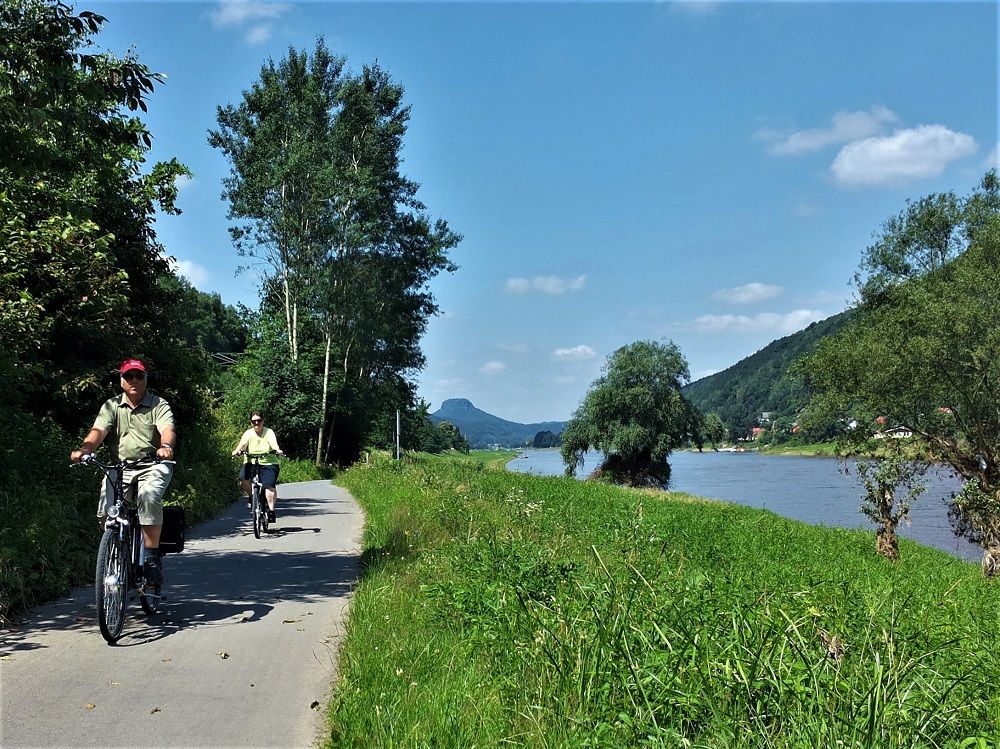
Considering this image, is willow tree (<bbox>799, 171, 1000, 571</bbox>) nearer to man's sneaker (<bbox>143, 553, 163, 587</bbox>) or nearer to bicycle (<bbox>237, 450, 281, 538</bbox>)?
bicycle (<bbox>237, 450, 281, 538</bbox>)

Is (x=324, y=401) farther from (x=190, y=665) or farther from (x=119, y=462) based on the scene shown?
(x=190, y=665)

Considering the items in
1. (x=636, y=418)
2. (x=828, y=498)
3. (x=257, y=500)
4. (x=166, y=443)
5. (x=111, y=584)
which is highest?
(x=636, y=418)

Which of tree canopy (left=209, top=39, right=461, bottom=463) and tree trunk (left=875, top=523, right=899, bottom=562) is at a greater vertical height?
tree canopy (left=209, top=39, right=461, bottom=463)

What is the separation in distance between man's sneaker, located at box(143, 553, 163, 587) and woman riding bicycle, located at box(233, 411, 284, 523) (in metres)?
5.35

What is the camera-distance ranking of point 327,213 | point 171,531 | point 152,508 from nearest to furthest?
point 152,508 → point 171,531 → point 327,213

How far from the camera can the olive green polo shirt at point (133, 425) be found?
5941mm

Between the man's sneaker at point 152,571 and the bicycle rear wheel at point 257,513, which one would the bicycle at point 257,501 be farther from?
the man's sneaker at point 152,571

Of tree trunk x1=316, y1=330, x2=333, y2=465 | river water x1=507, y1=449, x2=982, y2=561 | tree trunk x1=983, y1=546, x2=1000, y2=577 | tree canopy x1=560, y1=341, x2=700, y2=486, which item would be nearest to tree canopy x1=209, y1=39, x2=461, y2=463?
tree trunk x1=316, y1=330, x2=333, y2=465

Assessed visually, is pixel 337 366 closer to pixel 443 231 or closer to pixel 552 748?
pixel 443 231

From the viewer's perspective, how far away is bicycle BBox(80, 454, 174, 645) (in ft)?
17.5

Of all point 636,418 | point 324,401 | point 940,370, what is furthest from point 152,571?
point 636,418

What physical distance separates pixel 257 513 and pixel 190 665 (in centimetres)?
635

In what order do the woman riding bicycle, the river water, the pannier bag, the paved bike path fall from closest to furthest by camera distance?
the paved bike path, the pannier bag, the woman riding bicycle, the river water

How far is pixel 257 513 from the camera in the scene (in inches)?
436
